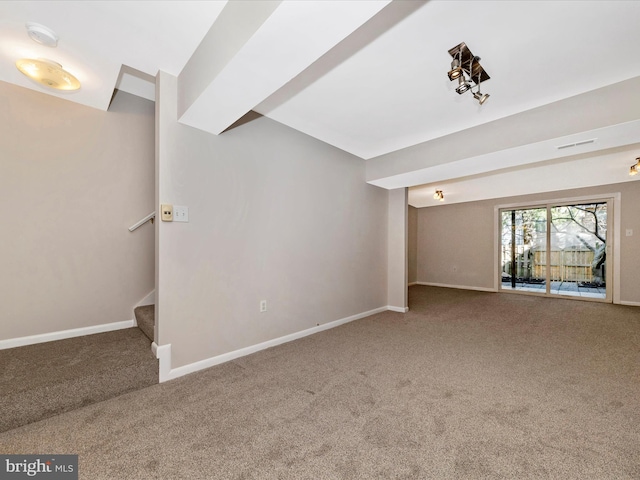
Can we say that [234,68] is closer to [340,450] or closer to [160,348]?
[160,348]

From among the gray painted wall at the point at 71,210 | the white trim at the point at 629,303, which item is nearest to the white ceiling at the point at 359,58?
the gray painted wall at the point at 71,210

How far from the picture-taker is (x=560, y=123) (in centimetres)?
238

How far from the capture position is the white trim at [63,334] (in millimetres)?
2168

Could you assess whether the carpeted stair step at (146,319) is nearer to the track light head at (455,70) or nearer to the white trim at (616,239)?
the track light head at (455,70)

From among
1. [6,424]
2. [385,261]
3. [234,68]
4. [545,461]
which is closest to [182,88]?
[234,68]

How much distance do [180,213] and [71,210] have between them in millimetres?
1147

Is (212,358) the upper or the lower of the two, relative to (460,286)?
upper

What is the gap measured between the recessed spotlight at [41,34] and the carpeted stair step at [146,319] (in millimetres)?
2117

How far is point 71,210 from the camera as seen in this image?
7.91 ft

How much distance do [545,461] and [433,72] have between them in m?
2.55

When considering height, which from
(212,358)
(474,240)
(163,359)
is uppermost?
(474,240)

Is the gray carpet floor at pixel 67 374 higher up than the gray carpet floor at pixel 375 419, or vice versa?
the gray carpet floor at pixel 67 374

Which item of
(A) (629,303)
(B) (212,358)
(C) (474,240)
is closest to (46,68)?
(B) (212,358)

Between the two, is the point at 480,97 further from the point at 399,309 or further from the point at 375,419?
the point at 399,309
